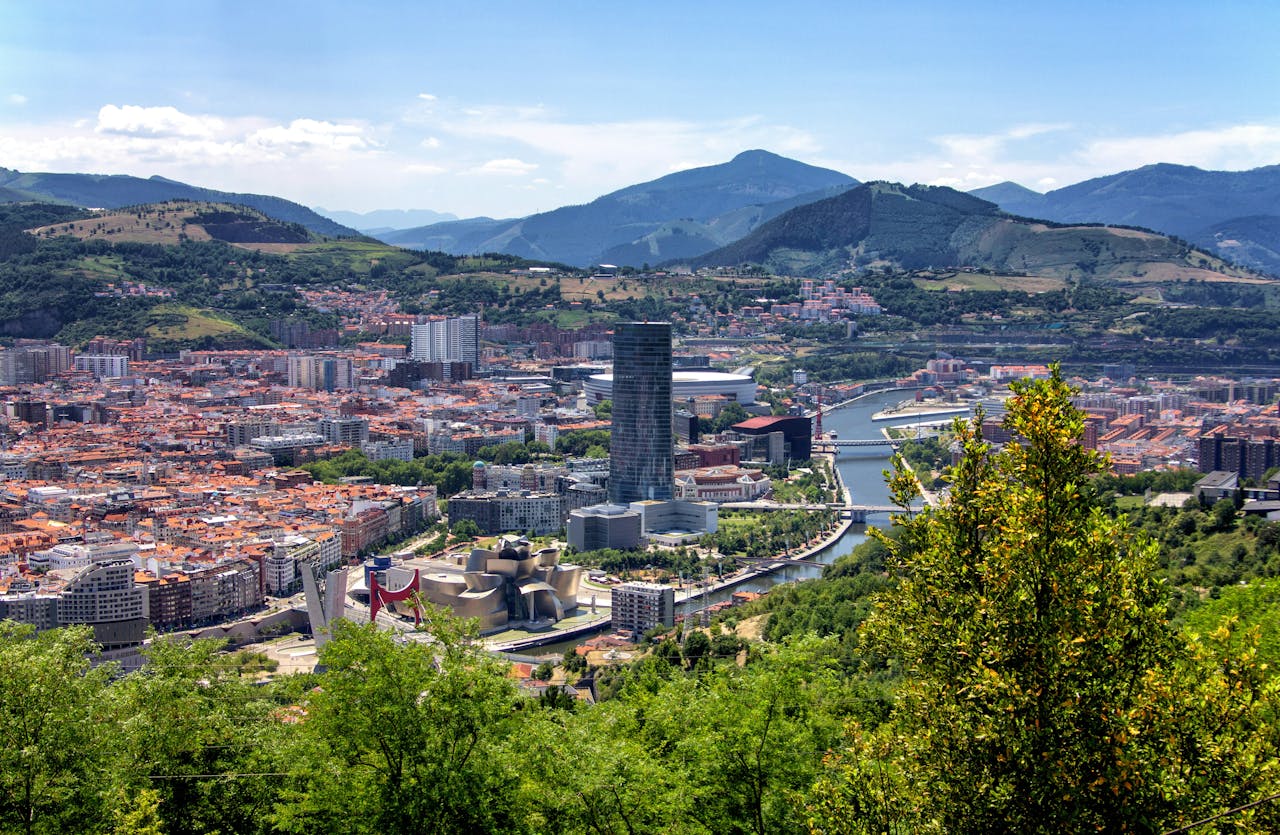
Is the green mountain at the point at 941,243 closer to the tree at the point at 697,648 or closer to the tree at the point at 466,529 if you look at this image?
the tree at the point at 466,529

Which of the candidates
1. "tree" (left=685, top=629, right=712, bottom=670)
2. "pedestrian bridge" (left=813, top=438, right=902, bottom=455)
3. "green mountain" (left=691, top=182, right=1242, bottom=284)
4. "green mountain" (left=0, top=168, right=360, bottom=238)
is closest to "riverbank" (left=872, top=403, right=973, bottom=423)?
"pedestrian bridge" (left=813, top=438, right=902, bottom=455)

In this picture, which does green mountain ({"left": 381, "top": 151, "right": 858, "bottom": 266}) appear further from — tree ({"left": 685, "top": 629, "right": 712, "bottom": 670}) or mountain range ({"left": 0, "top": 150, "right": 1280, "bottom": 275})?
tree ({"left": 685, "top": 629, "right": 712, "bottom": 670})

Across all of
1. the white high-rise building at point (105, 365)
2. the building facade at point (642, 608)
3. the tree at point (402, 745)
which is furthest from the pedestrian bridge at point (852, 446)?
the tree at point (402, 745)

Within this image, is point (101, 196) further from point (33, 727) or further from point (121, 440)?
point (33, 727)

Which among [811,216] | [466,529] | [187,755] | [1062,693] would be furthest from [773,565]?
[811,216]

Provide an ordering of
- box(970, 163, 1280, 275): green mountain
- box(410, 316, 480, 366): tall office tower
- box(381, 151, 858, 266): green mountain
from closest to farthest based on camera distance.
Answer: box(410, 316, 480, 366): tall office tower < box(970, 163, 1280, 275): green mountain < box(381, 151, 858, 266): green mountain
